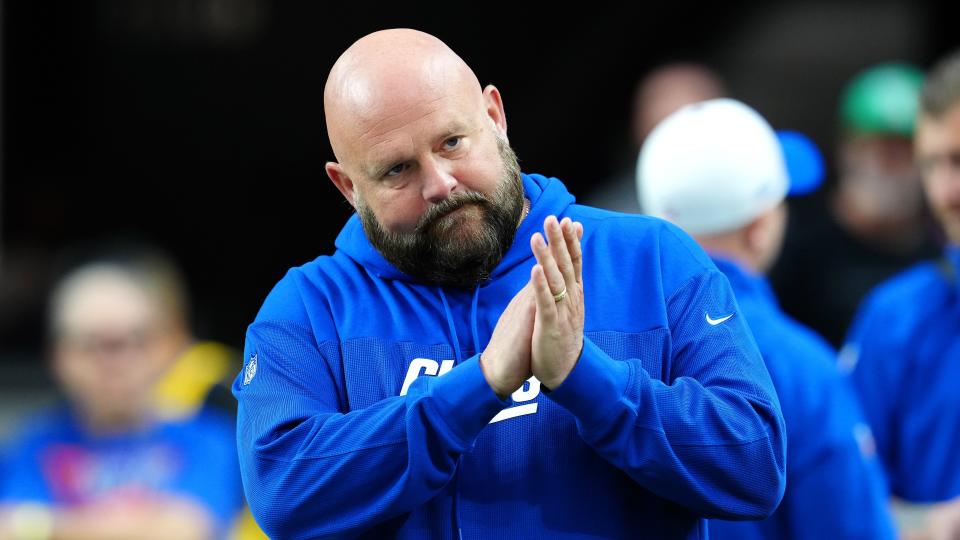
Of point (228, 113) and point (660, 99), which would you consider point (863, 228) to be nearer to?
point (660, 99)

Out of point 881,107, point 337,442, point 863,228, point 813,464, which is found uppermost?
point 337,442

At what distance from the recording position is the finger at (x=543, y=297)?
1942mm

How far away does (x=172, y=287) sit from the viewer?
4941mm

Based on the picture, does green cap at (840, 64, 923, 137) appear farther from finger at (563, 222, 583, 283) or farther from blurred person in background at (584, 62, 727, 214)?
finger at (563, 222, 583, 283)

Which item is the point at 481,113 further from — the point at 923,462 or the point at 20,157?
the point at 20,157

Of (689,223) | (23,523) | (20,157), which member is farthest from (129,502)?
(20,157)

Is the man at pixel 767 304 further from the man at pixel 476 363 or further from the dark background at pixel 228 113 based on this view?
→ the dark background at pixel 228 113

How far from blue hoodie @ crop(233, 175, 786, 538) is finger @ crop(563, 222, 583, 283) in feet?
0.39

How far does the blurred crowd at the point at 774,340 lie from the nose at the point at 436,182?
0.98m

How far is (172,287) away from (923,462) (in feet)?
8.33

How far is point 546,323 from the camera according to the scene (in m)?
1.95

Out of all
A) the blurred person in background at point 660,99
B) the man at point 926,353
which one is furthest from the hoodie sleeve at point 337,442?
the blurred person in background at point 660,99

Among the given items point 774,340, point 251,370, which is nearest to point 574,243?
point 251,370

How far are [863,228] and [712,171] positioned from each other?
2.89 metres
